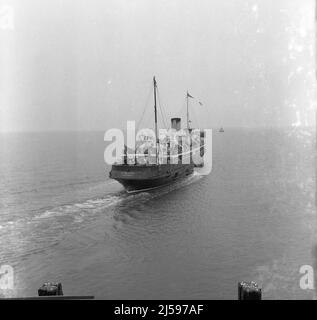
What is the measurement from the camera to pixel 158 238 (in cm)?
4338

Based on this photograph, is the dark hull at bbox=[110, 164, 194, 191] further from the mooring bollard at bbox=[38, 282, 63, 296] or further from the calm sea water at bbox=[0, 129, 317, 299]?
the mooring bollard at bbox=[38, 282, 63, 296]

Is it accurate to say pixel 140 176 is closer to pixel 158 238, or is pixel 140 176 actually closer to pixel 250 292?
pixel 158 238

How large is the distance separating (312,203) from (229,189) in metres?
16.1

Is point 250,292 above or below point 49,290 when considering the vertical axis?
below

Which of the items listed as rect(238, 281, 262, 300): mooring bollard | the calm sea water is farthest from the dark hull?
rect(238, 281, 262, 300): mooring bollard

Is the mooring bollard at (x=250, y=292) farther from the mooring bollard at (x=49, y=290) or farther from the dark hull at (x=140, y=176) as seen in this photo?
the dark hull at (x=140, y=176)

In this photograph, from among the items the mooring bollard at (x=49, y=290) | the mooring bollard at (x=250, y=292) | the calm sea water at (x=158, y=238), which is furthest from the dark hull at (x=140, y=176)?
the mooring bollard at (x=250, y=292)

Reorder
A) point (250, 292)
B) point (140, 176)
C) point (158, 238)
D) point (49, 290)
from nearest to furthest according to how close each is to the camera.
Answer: point (49, 290) → point (250, 292) → point (158, 238) → point (140, 176)

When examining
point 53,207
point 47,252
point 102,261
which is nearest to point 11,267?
point 47,252

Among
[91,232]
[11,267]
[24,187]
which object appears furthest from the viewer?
[24,187]

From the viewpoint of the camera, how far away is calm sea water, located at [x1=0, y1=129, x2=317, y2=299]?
106 ft

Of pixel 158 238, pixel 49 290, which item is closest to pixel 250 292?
pixel 49 290
